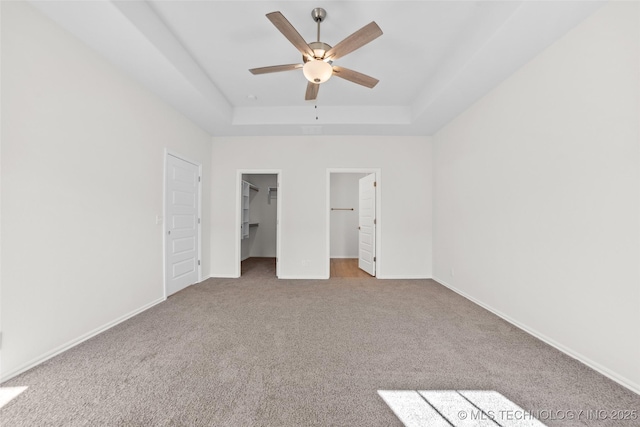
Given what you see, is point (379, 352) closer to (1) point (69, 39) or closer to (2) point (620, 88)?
(2) point (620, 88)

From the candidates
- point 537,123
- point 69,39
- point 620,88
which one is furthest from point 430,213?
point 69,39

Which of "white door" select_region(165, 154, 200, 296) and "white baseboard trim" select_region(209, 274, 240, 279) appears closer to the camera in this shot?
"white door" select_region(165, 154, 200, 296)

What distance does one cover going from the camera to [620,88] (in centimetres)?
177

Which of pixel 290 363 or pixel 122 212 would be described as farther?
pixel 122 212

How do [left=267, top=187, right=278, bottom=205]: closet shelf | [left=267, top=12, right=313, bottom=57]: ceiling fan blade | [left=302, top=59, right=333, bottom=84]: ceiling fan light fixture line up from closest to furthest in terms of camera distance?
[left=267, top=12, right=313, bottom=57]: ceiling fan blade → [left=302, top=59, right=333, bottom=84]: ceiling fan light fixture → [left=267, top=187, right=278, bottom=205]: closet shelf

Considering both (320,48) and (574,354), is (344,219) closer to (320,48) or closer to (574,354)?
(320,48)

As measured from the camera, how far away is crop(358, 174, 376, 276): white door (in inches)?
191

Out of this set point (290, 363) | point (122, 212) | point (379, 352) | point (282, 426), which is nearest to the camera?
point (282, 426)

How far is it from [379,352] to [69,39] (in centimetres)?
367

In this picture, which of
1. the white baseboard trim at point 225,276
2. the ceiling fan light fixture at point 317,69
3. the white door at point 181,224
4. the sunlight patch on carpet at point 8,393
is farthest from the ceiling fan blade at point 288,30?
the white baseboard trim at point 225,276

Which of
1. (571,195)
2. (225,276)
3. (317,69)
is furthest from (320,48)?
(225,276)

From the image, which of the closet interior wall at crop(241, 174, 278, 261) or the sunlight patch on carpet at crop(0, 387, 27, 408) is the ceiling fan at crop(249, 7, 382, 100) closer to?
the sunlight patch on carpet at crop(0, 387, 27, 408)

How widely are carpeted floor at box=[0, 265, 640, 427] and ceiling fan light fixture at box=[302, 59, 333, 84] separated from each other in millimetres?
2342

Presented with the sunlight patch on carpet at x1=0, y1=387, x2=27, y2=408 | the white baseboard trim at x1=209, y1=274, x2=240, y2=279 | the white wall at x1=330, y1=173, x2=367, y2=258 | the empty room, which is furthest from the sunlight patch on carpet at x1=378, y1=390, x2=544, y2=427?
the white wall at x1=330, y1=173, x2=367, y2=258
